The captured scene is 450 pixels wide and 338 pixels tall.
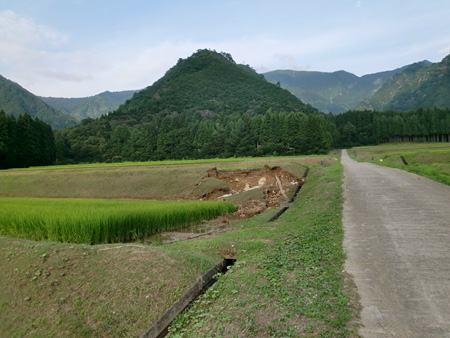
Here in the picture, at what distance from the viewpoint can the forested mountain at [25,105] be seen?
178m

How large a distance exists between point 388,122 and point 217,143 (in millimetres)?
59313

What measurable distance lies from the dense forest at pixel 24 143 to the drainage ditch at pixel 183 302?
5060 cm

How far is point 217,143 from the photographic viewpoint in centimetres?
6838

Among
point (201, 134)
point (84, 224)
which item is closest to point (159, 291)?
point (84, 224)

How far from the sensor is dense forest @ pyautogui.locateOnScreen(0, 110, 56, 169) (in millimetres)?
45906

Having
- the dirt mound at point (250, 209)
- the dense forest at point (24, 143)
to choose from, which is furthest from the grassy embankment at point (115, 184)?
the dense forest at point (24, 143)

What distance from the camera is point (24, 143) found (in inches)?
2003

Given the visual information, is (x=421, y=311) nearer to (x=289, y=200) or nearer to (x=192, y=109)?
(x=289, y=200)

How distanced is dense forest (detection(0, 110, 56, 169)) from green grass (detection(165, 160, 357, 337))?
51.2 metres

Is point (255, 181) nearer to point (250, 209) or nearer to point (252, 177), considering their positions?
point (252, 177)

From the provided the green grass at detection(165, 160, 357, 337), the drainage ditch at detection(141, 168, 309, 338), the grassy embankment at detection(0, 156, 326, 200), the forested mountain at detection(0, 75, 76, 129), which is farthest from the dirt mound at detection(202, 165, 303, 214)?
the forested mountain at detection(0, 75, 76, 129)

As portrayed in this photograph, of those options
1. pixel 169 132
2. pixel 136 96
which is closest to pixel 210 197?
pixel 169 132

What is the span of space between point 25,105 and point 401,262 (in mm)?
224816

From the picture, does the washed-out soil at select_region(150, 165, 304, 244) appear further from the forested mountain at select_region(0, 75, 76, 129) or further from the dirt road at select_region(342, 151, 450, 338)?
the forested mountain at select_region(0, 75, 76, 129)
